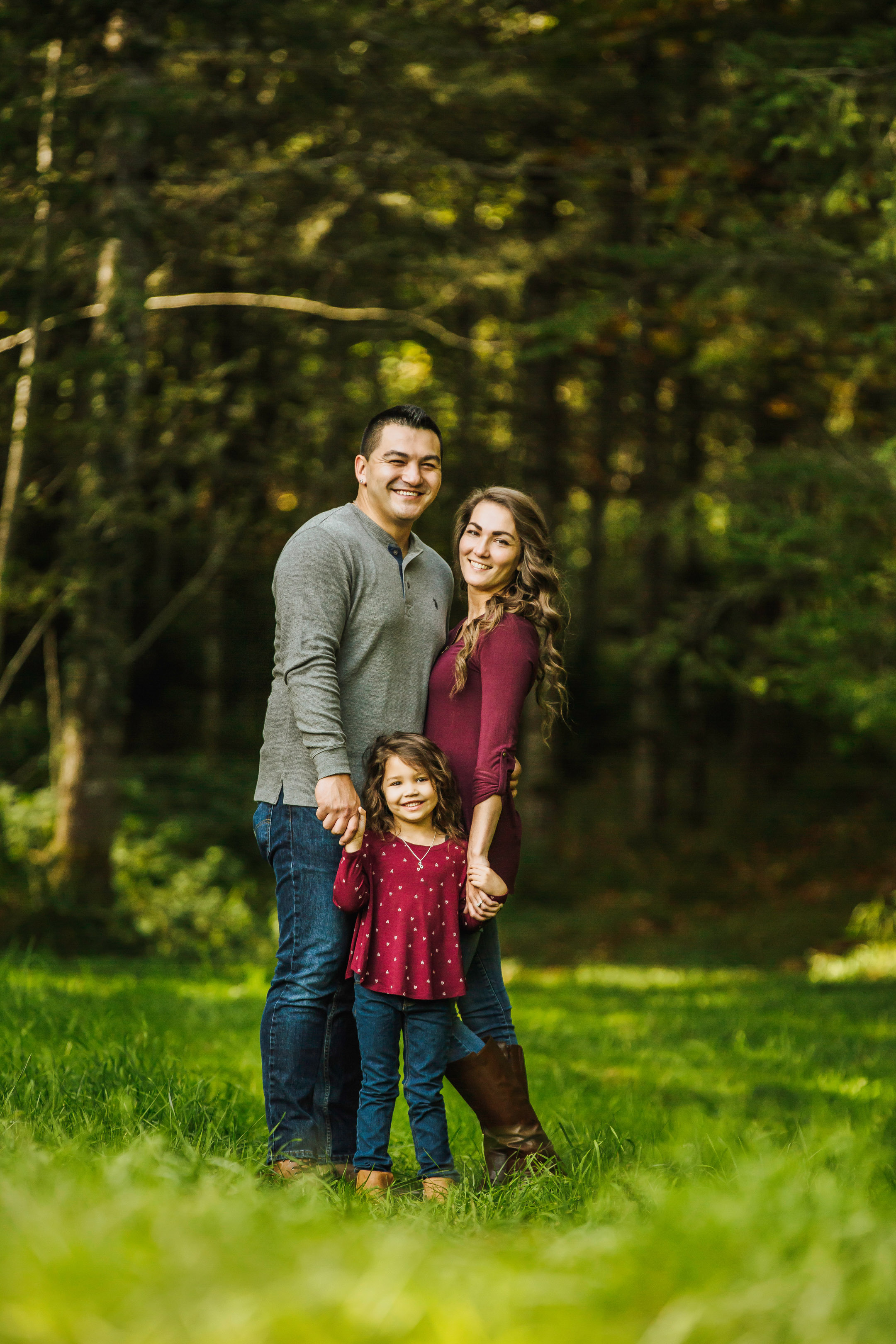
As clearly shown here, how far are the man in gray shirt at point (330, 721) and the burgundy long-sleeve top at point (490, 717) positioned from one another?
71 millimetres

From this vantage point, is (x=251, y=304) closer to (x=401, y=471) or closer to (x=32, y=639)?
(x=32, y=639)

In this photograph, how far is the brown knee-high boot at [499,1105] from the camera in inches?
136

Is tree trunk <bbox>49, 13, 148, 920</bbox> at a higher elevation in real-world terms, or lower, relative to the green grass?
higher

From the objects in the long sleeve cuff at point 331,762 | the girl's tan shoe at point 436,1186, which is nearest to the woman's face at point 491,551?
the long sleeve cuff at point 331,762

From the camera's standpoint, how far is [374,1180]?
3.27m

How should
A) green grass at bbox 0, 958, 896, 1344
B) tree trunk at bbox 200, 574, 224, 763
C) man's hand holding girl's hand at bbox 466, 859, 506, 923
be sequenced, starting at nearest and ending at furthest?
green grass at bbox 0, 958, 896, 1344
man's hand holding girl's hand at bbox 466, 859, 506, 923
tree trunk at bbox 200, 574, 224, 763

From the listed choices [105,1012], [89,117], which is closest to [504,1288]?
[105,1012]

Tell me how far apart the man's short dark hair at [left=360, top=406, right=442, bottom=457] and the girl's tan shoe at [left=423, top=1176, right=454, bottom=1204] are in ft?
6.61

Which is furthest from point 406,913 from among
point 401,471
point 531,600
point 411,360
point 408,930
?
point 411,360

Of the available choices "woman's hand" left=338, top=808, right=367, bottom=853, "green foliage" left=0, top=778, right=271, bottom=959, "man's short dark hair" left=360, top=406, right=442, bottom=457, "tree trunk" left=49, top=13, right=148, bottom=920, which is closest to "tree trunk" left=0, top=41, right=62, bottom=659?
"tree trunk" left=49, top=13, right=148, bottom=920

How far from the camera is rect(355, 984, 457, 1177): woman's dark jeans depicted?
331 cm

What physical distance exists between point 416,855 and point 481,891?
21 centimetres

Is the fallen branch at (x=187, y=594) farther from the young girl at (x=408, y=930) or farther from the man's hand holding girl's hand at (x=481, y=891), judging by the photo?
the man's hand holding girl's hand at (x=481, y=891)

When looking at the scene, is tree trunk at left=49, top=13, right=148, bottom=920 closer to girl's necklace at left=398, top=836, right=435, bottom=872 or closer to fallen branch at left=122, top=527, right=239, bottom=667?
fallen branch at left=122, top=527, right=239, bottom=667
